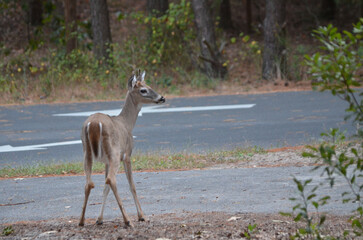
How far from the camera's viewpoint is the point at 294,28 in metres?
32.4

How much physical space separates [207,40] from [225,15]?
947cm

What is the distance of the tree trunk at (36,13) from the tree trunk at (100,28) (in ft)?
35.2

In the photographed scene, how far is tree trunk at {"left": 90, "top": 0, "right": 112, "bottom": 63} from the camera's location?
2436 centimetres

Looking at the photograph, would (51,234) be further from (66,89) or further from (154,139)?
(66,89)

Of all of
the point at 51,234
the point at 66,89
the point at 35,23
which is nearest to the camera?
the point at 51,234

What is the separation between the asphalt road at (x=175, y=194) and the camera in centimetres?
736

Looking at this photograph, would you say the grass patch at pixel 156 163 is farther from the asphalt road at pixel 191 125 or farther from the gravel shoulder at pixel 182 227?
the gravel shoulder at pixel 182 227

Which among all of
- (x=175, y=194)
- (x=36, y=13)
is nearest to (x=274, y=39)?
(x=175, y=194)

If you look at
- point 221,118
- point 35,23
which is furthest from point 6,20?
point 221,118

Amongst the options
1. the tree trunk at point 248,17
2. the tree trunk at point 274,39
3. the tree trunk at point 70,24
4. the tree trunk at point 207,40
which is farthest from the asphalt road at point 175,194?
the tree trunk at point 248,17

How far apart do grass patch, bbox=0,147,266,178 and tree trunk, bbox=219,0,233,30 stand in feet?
71.0

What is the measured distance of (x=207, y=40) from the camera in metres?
23.2

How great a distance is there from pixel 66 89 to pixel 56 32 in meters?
10.5

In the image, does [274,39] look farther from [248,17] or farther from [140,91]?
[140,91]
